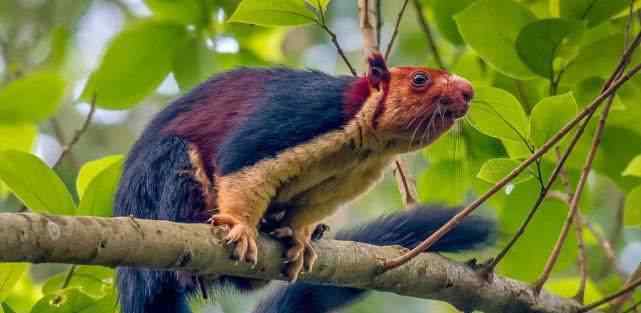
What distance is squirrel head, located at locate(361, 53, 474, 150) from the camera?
2957 mm

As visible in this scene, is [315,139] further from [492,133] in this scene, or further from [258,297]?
[258,297]

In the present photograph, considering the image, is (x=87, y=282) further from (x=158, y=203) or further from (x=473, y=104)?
(x=473, y=104)

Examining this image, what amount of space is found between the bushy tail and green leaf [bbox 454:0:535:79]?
494mm

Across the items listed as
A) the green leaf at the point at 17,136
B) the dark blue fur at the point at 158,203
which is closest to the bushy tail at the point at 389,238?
the dark blue fur at the point at 158,203

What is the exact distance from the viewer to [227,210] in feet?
8.93

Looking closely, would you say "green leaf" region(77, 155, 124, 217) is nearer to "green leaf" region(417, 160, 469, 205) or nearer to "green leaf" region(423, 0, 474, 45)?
"green leaf" region(417, 160, 469, 205)

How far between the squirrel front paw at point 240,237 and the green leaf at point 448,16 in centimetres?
120

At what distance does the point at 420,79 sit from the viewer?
3018mm

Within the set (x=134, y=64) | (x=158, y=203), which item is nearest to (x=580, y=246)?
(x=158, y=203)

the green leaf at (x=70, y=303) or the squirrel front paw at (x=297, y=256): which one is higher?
the squirrel front paw at (x=297, y=256)

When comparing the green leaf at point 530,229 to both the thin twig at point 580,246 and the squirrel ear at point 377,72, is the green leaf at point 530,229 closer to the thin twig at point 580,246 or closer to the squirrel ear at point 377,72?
the thin twig at point 580,246

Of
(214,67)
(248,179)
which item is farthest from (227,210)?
(214,67)

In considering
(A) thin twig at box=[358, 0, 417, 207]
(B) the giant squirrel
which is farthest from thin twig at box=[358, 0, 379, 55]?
(B) the giant squirrel

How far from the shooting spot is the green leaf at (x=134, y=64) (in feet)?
11.0
